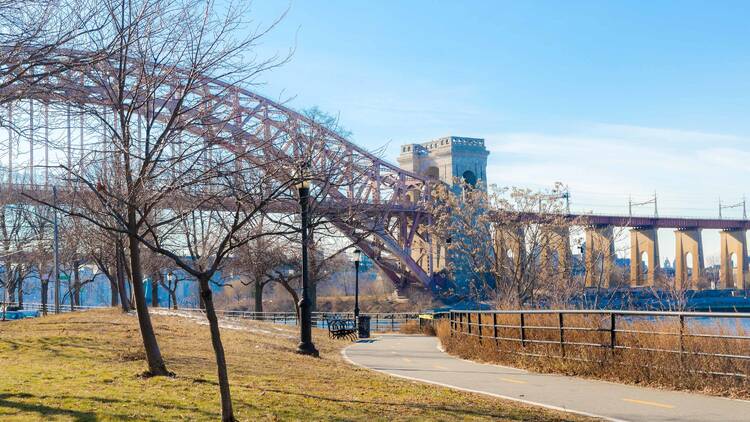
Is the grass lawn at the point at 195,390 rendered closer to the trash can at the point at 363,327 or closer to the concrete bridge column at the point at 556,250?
the trash can at the point at 363,327

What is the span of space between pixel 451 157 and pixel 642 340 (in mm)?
82781

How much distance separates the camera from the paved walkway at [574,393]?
9.38 m

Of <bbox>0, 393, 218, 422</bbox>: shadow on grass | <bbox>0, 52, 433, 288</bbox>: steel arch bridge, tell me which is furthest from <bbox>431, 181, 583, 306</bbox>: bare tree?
<bbox>0, 393, 218, 422</bbox>: shadow on grass

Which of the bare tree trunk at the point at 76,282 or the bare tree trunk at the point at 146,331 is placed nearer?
the bare tree trunk at the point at 146,331

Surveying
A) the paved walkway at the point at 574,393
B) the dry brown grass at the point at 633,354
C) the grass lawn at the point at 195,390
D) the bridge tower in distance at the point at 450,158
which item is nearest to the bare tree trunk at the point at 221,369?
the grass lawn at the point at 195,390

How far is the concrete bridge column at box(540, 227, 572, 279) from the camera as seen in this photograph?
37.2 metres

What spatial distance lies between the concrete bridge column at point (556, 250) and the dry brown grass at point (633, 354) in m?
20.0

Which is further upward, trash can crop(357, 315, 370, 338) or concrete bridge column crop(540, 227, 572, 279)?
concrete bridge column crop(540, 227, 572, 279)

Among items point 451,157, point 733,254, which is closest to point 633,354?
point 451,157

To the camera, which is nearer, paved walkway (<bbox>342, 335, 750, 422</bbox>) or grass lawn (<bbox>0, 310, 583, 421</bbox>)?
grass lawn (<bbox>0, 310, 583, 421</bbox>)

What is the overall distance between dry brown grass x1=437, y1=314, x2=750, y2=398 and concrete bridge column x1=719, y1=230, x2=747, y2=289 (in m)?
90.3

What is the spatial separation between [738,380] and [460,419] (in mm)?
4534

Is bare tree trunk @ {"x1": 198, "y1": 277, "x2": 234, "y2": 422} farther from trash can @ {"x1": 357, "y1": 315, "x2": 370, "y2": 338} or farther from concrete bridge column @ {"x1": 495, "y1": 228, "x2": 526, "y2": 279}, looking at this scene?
concrete bridge column @ {"x1": 495, "y1": 228, "x2": 526, "y2": 279}

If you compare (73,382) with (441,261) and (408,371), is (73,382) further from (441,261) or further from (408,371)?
(441,261)
